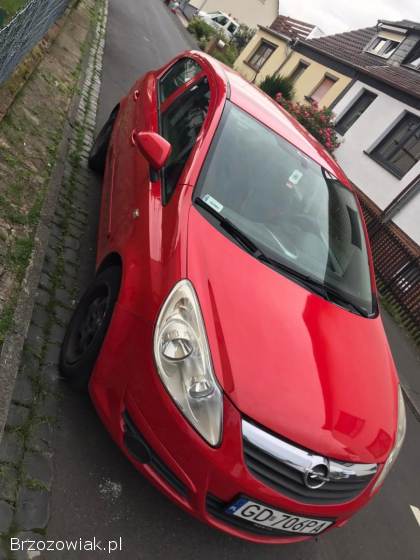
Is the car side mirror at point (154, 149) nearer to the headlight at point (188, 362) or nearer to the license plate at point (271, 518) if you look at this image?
the headlight at point (188, 362)

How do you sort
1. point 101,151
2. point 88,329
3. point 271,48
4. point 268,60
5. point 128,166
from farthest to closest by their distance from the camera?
point 271,48, point 268,60, point 101,151, point 128,166, point 88,329

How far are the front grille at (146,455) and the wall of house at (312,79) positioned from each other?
16188 mm

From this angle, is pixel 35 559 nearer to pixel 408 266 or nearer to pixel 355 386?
pixel 355 386

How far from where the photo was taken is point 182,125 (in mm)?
3162

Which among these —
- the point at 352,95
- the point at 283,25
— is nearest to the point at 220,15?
the point at 283,25

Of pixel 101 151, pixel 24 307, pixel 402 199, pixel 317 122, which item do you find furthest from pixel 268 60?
pixel 24 307

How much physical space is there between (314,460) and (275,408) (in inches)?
12.3

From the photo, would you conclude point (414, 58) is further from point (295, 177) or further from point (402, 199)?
point (295, 177)

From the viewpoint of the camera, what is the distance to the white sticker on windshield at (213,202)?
2.51 meters

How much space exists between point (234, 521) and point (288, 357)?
2.69 feet

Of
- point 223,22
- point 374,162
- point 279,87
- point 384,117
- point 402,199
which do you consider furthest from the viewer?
point 223,22

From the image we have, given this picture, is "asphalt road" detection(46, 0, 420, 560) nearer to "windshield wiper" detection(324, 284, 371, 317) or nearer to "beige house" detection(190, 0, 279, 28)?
"windshield wiper" detection(324, 284, 371, 317)

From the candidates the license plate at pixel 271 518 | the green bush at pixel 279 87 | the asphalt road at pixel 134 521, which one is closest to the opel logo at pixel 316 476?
the license plate at pixel 271 518

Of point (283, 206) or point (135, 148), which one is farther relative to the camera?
point (135, 148)
